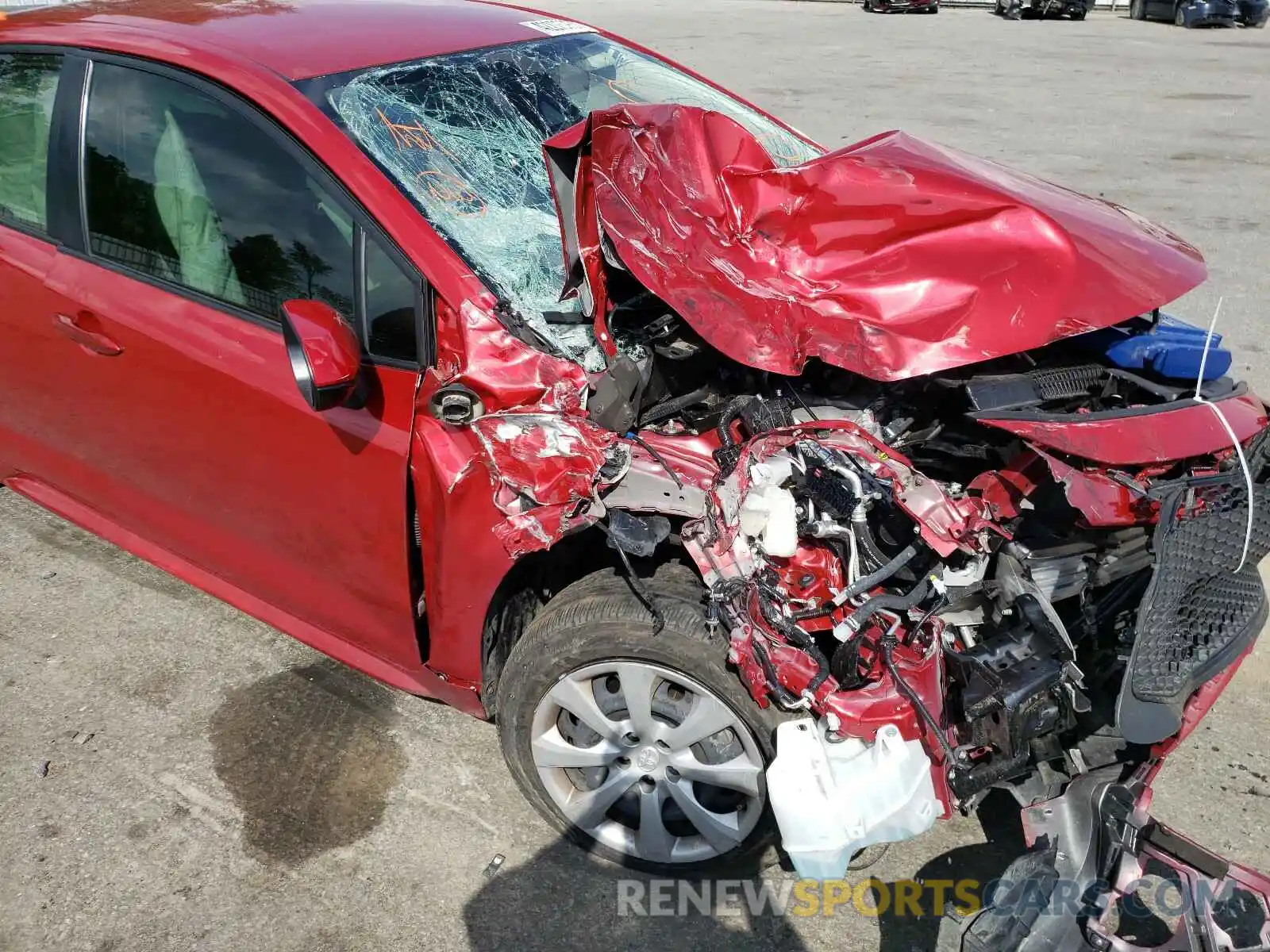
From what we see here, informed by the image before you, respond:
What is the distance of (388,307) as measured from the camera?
7.36ft

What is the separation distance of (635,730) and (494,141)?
5.39 feet

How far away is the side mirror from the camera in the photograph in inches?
81.0

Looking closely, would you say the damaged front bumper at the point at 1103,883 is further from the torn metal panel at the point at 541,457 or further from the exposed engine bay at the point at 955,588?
the torn metal panel at the point at 541,457

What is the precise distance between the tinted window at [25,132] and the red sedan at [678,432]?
2.1 inches

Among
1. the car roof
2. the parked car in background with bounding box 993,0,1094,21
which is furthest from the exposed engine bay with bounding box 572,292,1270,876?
the parked car in background with bounding box 993,0,1094,21

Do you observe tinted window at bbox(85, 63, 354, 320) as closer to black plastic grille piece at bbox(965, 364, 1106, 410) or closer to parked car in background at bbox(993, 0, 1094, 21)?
black plastic grille piece at bbox(965, 364, 1106, 410)

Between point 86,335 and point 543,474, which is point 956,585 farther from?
point 86,335

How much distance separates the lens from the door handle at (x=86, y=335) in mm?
2613

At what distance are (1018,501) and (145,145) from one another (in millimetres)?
2410

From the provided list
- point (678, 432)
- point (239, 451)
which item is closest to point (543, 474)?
point (678, 432)

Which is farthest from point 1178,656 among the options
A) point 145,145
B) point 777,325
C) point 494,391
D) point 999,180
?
point 145,145

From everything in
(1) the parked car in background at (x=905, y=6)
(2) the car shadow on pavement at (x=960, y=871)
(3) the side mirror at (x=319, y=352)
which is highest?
(1) the parked car in background at (x=905, y=6)

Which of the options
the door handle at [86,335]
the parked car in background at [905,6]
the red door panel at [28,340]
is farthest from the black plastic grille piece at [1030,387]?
the parked car in background at [905,6]

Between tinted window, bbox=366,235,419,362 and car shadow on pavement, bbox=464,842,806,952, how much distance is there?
134cm
